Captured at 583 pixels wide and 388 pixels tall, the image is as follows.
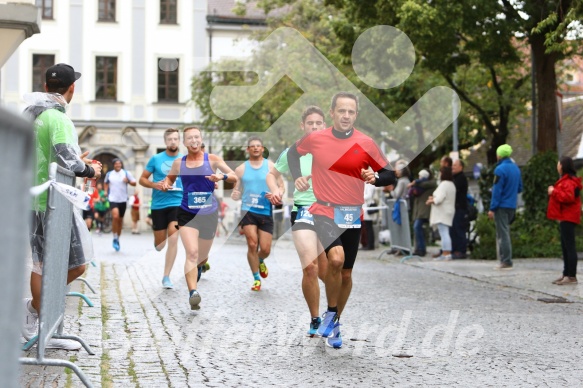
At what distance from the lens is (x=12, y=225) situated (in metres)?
2.66

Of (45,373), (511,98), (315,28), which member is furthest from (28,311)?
(315,28)

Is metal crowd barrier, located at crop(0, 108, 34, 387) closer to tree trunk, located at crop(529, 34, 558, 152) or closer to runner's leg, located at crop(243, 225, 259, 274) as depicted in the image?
runner's leg, located at crop(243, 225, 259, 274)


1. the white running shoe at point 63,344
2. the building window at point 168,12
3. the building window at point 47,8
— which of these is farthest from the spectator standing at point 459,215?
the building window at point 47,8

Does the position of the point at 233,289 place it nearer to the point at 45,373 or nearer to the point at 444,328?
the point at 444,328

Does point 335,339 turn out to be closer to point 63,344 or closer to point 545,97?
point 63,344

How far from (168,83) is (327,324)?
133ft

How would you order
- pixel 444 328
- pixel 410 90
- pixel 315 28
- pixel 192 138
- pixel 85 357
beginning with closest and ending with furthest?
pixel 85 357 → pixel 444 328 → pixel 192 138 → pixel 410 90 → pixel 315 28

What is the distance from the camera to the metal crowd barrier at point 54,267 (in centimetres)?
557

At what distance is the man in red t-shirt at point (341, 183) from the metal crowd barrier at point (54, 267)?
1.91 m

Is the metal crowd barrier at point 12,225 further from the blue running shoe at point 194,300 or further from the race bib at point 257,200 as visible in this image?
the race bib at point 257,200

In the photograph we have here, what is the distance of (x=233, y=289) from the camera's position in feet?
41.3

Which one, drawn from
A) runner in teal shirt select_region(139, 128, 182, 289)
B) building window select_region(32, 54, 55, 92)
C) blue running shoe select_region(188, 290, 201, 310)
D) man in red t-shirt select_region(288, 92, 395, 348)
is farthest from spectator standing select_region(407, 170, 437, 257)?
building window select_region(32, 54, 55, 92)

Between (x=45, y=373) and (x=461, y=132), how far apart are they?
27.0m

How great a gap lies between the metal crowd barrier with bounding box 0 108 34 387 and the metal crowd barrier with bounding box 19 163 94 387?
2743 mm
